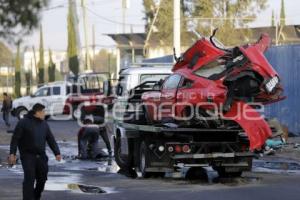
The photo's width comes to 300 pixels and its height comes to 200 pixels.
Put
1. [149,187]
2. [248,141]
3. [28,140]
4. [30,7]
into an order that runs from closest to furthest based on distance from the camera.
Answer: [28,140] < [30,7] < [149,187] < [248,141]

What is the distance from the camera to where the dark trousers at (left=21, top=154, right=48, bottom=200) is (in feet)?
35.1

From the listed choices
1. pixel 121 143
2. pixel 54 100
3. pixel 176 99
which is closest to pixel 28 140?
pixel 176 99

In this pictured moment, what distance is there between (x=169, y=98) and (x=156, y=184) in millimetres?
1997

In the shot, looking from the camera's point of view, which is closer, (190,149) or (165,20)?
(190,149)

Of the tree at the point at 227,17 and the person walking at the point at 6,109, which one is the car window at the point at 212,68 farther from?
the tree at the point at 227,17

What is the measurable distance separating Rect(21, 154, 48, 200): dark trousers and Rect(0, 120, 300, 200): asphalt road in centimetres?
102

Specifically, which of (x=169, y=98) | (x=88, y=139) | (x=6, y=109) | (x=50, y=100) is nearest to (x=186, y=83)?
(x=169, y=98)

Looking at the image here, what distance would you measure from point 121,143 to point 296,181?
489cm

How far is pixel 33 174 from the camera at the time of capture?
35.2 feet

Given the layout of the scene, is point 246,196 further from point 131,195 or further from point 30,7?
point 30,7

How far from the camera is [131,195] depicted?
12.2 m

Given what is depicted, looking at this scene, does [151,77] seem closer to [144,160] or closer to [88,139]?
[88,139]

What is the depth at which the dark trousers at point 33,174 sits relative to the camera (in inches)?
421

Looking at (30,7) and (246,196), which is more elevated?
(30,7)
